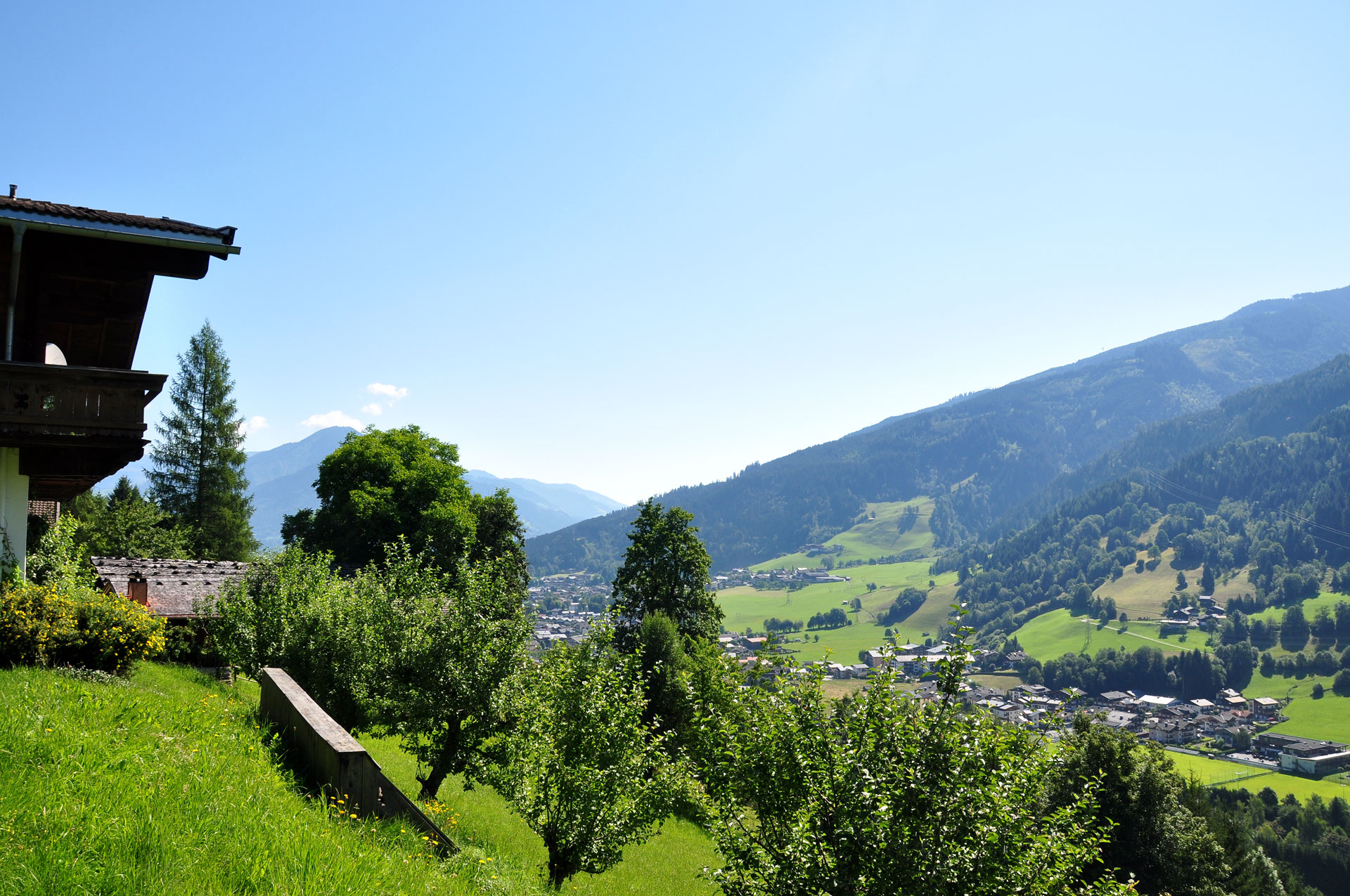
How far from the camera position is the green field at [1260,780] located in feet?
359

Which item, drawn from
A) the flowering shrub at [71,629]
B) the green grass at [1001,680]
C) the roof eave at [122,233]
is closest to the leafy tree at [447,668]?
the flowering shrub at [71,629]

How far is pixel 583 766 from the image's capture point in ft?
58.0

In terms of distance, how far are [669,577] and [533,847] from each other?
29093mm

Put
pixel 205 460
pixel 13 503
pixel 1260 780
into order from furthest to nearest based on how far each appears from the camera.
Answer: pixel 1260 780, pixel 205 460, pixel 13 503

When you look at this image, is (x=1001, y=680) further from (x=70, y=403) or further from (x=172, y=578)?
(x=70, y=403)

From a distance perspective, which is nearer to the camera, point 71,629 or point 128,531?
point 71,629

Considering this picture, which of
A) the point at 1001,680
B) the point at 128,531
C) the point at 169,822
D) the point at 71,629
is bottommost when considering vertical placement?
the point at 1001,680

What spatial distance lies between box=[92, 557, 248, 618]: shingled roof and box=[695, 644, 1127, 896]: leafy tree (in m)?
22.7

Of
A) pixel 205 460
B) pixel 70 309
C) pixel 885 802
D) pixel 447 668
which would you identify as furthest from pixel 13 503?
pixel 205 460

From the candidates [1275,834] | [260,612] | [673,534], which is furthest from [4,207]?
[1275,834]

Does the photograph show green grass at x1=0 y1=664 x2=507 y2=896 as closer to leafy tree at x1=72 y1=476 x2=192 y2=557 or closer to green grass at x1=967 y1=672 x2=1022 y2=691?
leafy tree at x1=72 y1=476 x2=192 y2=557

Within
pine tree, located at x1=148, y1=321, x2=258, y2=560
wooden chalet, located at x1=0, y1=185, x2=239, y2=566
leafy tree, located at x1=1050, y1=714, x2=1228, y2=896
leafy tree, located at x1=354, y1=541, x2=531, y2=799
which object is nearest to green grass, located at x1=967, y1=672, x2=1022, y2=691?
leafy tree, located at x1=1050, y1=714, x2=1228, y2=896

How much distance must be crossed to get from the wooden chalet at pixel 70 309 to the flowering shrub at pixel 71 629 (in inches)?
111

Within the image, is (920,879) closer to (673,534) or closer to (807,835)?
(807,835)
